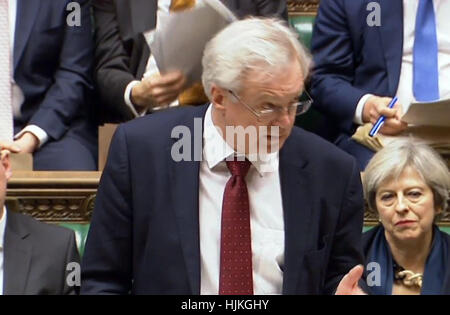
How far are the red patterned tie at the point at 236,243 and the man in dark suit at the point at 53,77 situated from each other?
0.87 meters

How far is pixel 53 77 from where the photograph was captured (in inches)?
120

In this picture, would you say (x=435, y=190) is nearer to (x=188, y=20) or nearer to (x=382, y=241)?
(x=382, y=241)

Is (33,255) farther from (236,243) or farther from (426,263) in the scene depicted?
(426,263)

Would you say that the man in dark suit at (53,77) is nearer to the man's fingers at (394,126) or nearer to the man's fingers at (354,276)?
the man's fingers at (394,126)

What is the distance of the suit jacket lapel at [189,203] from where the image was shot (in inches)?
80.6

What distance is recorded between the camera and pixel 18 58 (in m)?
2.97

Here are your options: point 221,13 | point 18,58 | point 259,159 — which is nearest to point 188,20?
point 221,13

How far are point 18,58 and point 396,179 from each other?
0.94 meters

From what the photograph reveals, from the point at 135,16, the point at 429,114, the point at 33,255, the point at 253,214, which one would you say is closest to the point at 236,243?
the point at 253,214

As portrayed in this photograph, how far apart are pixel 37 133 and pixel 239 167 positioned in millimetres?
909

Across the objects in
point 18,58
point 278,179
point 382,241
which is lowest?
point 382,241

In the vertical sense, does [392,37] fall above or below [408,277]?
above

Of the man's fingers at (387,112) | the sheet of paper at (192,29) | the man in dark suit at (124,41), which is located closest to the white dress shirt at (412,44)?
the man's fingers at (387,112)
